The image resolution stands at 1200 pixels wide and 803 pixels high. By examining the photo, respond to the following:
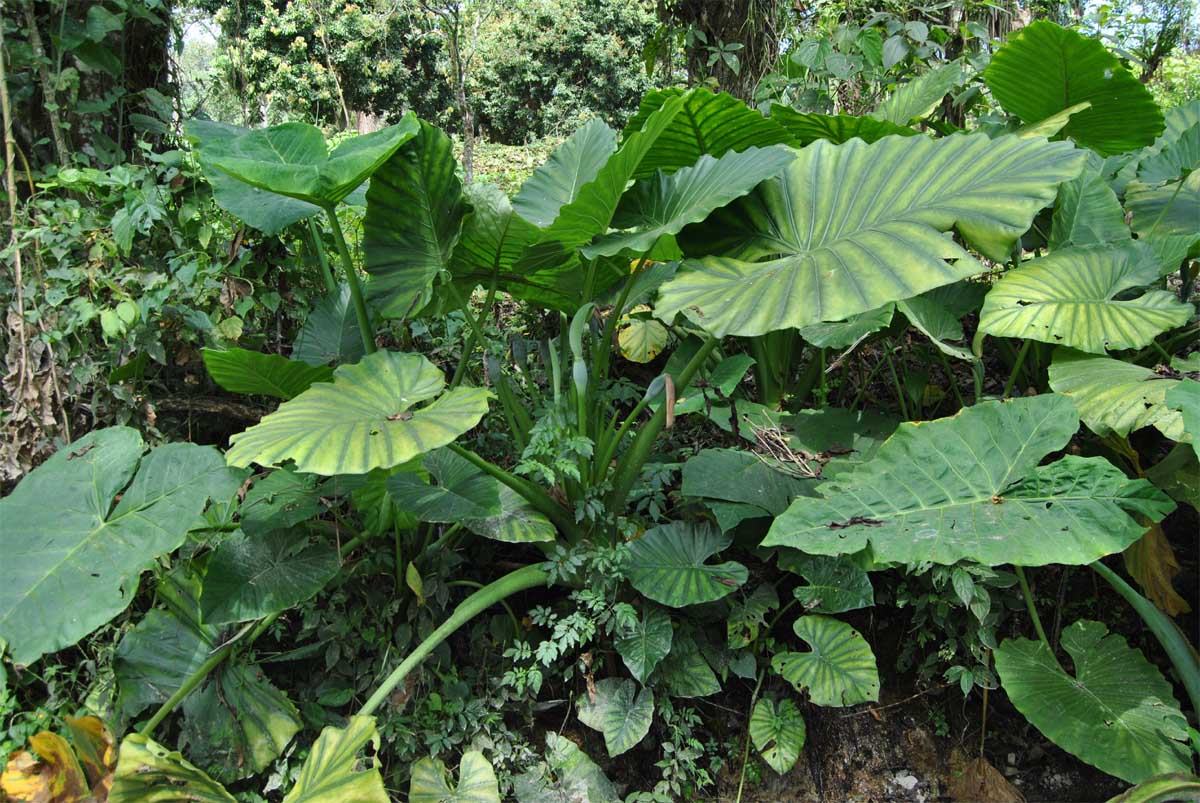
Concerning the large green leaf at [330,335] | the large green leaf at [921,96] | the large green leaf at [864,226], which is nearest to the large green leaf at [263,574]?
the large green leaf at [330,335]

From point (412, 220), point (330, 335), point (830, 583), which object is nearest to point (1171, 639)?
point (830, 583)

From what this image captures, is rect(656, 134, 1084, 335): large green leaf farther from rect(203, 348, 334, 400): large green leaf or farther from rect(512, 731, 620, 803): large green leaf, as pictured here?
rect(512, 731, 620, 803): large green leaf

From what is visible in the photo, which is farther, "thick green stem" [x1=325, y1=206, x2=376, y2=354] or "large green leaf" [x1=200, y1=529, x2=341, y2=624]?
"thick green stem" [x1=325, y1=206, x2=376, y2=354]

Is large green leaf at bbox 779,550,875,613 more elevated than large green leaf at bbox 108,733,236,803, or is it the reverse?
large green leaf at bbox 779,550,875,613

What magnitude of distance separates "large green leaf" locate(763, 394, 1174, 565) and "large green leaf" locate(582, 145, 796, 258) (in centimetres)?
55

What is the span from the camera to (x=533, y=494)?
1.66 m

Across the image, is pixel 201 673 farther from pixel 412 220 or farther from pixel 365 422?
pixel 412 220

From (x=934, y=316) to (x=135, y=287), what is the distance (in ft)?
6.31

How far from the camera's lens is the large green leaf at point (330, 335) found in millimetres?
2016

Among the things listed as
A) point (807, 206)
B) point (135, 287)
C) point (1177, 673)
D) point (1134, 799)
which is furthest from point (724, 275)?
point (135, 287)

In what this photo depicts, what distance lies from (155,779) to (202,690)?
0.98 ft

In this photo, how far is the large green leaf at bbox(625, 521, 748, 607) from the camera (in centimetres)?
155

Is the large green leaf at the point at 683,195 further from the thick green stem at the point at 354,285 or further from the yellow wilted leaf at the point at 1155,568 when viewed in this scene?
the yellow wilted leaf at the point at 1155,568

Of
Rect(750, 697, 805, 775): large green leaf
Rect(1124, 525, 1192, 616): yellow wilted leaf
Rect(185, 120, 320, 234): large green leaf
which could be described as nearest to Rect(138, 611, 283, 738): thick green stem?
Rect(185, 120, 320, 234): large green leaf
